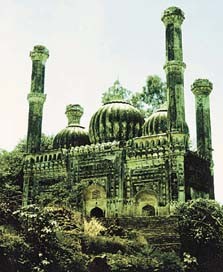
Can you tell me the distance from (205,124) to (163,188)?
6.28 meters

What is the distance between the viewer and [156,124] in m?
26.6

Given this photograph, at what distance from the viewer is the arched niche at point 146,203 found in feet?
79.9

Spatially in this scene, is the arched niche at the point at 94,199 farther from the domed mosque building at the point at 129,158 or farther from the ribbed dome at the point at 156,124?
the ribbed dome at the point at 156,124

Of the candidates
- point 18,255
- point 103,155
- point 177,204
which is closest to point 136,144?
point 103,155

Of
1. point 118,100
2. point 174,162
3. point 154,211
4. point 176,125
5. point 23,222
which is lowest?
point 23,222

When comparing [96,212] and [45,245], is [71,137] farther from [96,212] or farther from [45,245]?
[45,245]

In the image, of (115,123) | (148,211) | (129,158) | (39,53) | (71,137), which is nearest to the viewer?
(148,211)

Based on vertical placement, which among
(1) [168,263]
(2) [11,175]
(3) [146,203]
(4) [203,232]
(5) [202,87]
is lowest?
(1) [168,263]

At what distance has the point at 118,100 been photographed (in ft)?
93.2

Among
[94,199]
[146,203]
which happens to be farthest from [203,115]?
[94,199]

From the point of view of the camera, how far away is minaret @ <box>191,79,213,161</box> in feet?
92.3

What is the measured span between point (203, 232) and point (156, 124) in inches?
357

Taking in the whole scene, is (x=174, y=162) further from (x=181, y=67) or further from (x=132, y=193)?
(x=181, y=67)

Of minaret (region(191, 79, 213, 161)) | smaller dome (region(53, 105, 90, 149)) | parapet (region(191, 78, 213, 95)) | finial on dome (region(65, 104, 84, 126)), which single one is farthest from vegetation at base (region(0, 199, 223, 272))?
finial on dome (region(65, 104, 84, 126))
